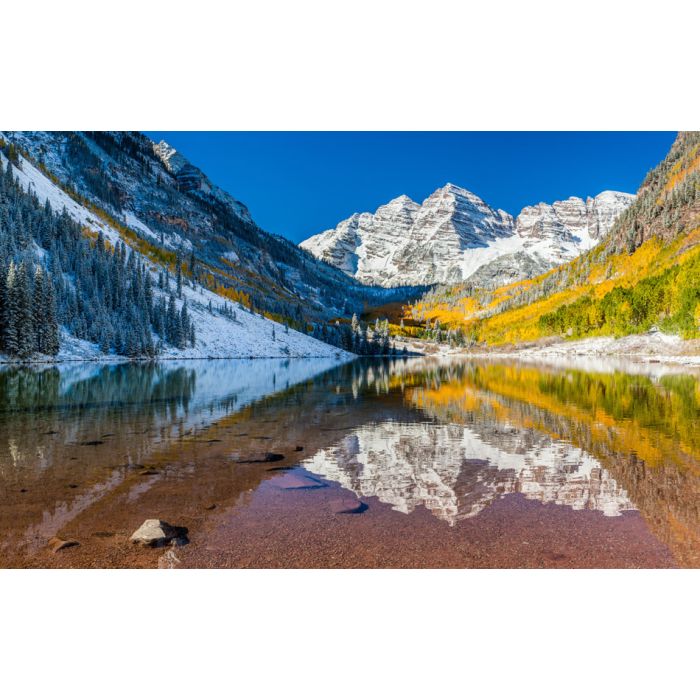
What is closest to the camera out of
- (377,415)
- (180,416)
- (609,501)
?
(609,501)

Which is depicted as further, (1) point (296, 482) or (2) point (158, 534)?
(1) point (296, 482)

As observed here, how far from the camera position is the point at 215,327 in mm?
144875

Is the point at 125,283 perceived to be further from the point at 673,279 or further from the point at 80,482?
the point at 673,279

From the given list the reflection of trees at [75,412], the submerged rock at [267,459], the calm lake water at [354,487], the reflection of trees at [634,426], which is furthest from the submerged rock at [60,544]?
the reflection of trees at [634,426]

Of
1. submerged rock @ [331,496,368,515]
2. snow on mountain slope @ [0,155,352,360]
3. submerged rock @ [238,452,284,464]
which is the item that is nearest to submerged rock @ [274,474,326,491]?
submerged rock @ [331,496,368,515]

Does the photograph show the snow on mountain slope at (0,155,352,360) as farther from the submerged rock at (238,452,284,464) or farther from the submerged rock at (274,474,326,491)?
the submerged rock at (274,474,326,491)

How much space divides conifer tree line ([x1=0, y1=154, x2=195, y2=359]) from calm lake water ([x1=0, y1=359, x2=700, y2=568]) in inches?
2272

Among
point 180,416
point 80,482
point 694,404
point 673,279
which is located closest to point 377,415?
point 180,416

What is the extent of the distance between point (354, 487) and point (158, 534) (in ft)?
17.2

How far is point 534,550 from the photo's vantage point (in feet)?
29.5

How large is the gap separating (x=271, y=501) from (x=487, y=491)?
18.1 ft

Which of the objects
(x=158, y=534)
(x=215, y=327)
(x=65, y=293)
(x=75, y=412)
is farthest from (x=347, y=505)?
(x=215, y=327)

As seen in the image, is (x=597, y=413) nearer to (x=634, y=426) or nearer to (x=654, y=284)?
(x=634, y=426)

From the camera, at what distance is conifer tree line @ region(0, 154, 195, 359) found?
7281 centimetres
